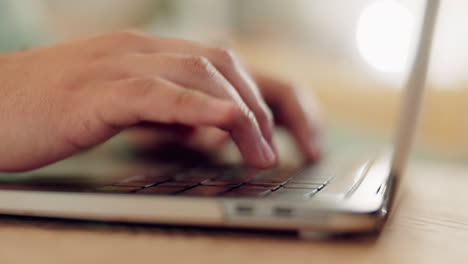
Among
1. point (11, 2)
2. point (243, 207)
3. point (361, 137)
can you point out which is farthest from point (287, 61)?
point (243, 207)

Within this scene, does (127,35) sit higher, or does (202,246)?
(127,35)

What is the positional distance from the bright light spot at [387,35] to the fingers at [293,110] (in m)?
0.89

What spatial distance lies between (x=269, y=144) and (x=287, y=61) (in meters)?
1.37

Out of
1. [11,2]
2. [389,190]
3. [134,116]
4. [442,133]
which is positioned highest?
[11,2]

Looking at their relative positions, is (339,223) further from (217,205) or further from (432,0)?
(432,0)

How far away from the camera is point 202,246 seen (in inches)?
11.7

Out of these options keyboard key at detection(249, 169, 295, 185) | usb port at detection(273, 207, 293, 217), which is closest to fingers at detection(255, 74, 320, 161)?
keyboard key at detection(249, 169, 295, 185)

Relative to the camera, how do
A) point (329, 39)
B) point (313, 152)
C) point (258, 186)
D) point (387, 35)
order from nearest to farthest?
point (258, 186) < point (313, 152) < point (387, 35) < point (329, 39)

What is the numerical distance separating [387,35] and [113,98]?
1401mm

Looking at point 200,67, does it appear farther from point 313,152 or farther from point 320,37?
point 320,37

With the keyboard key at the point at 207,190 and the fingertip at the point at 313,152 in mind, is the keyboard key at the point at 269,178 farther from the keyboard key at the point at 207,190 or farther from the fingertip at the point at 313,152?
the fingertip at the point at 313,152

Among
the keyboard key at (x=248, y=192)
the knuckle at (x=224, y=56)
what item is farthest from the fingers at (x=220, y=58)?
the keyboard key at (x=248, y=192)

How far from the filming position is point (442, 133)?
1.28 metres

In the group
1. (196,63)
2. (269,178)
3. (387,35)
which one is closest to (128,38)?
(196,63)
